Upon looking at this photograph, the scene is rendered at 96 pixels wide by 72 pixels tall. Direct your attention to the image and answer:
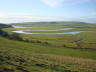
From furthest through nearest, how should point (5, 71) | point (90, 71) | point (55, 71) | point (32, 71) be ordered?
point (90, 71)
point (55, 71)
point (32, 71)
point (5, 71)

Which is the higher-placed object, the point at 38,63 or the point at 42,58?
the point at 38,63

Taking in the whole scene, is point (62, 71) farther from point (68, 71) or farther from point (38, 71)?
point (38, 71)

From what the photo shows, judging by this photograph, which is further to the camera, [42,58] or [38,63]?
[42,58]

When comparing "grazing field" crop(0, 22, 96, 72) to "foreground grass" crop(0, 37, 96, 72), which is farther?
"grazing field" crop(0, 22, 96, 72)

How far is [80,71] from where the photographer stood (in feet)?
54.3

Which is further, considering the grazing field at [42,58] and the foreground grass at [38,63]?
the grazing field at [42,58]

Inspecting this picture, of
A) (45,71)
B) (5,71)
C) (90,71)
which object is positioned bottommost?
(90,71)

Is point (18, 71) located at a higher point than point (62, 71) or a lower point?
higher

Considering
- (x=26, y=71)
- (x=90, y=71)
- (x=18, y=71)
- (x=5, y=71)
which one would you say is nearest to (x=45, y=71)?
(x=26, y=71)

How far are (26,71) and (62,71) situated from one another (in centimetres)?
459

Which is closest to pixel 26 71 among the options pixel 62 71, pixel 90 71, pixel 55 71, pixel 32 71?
pixel 32 71

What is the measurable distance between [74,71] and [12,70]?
752 cm

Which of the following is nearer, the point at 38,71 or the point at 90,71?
the point at 38,71

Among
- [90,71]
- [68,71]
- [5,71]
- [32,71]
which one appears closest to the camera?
[5,71]
